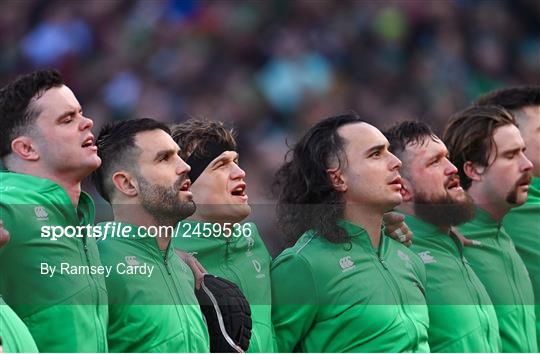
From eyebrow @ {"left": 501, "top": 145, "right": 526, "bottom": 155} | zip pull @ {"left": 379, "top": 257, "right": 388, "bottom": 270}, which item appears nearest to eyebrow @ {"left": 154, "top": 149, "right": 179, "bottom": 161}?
zip pull @ {"left": 379, "top": 257, "right": 388, "bottom": 270}

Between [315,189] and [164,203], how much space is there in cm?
56

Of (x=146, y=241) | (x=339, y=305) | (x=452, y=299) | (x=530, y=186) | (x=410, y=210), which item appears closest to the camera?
(x=146, y=241)

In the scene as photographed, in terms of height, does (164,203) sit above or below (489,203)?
above

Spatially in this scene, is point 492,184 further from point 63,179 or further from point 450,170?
point 63,179

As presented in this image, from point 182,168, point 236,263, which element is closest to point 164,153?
point 182,168

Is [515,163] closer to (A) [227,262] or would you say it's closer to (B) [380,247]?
(B) [380,247]

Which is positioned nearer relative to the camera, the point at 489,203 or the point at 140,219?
the point at 140,219

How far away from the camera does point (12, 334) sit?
3.53 metres

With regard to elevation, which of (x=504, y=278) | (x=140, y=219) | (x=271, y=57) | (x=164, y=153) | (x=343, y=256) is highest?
(x=271, y=57)

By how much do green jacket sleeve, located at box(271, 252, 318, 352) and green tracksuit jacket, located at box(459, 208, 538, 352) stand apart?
761mm

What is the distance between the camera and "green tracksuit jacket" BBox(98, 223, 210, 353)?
12.6ft

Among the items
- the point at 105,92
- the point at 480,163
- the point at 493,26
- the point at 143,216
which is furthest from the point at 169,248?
the point at 493,26

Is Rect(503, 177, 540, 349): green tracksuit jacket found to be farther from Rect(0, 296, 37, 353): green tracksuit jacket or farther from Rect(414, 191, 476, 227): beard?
Rect(0, 296, 37, 353): green tracksuit jacket

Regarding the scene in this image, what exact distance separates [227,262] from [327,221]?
330 millimetres
